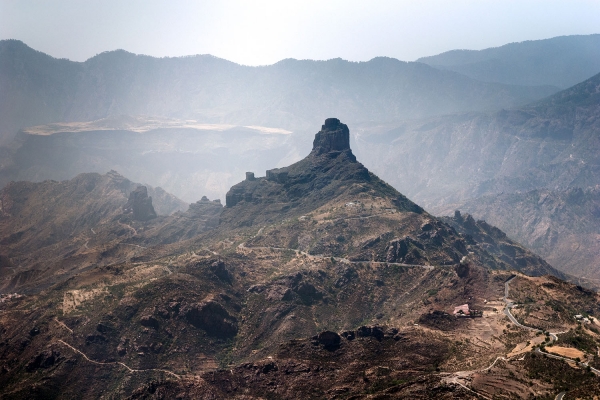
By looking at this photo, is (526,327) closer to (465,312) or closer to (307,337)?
(465,312)

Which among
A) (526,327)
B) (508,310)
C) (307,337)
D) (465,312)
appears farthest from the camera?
(465,312)

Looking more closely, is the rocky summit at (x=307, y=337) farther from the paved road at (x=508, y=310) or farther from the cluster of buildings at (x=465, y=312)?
the paved road at (x=508, y=310)

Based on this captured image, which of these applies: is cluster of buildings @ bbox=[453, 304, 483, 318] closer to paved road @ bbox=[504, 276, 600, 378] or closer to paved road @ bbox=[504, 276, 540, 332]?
paved road @ bbox=[504, 276, 540, 332]

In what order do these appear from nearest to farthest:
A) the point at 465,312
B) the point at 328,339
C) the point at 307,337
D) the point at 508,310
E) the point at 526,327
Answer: the point at 328,339, the point at 526,327, the point at 508,310, the point at 307,337, the point at 465,312

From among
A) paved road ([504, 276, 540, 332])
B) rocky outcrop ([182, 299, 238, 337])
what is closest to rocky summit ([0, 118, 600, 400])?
rocky outcrop ([182, 299, 238, 337])

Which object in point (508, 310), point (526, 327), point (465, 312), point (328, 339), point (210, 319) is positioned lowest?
point (210, 319)

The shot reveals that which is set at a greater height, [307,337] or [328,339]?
[328,339]

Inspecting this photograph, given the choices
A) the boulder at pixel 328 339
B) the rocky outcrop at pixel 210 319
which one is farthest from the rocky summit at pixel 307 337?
the rocky outcrop at pixel 210 319

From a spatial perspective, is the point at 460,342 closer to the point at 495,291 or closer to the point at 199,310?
the point at 495,291

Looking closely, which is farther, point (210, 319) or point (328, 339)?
point (210, 319)

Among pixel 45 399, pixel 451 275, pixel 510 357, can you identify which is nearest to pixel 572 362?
pixel 510 357

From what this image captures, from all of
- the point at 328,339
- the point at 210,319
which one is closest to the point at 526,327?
the point at 328,339
